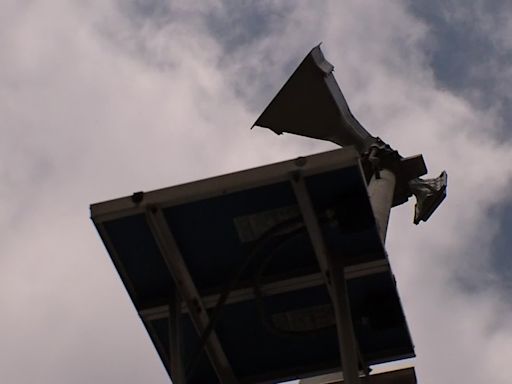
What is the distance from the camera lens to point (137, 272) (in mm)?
6266

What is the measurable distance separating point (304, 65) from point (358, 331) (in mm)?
2613

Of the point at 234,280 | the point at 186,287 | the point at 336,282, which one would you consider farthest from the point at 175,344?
the point at 336,282

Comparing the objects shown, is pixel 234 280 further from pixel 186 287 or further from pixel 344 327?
pixel 344 327

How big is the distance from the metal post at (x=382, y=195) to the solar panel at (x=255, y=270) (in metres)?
1.02

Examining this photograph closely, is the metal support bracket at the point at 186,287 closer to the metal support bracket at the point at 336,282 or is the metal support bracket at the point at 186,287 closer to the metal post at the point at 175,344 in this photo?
the metal post at the point at 175,344

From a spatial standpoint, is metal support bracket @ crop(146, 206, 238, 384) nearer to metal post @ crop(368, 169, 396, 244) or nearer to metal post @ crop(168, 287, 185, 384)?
metal post @ crop(168, 287, 185, 384)

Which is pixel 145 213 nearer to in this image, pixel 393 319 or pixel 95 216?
pixel 95 216

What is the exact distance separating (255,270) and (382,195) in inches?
103

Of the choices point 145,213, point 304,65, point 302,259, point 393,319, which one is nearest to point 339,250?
point 302,259

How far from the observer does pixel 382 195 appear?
28.0ft

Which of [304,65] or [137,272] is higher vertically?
[304,65]

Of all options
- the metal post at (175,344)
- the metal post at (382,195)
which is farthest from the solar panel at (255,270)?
the metal post at (382,195)

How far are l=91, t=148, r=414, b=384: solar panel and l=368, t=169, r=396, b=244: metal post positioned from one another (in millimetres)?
1020

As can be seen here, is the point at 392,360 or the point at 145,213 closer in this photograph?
the point at 145,213
